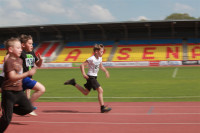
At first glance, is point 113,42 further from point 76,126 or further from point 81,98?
point 76,126

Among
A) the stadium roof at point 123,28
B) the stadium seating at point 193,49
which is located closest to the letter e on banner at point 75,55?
the stadium roof at point 123,28

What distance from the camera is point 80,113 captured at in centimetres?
830

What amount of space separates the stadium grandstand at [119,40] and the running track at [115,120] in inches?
1255

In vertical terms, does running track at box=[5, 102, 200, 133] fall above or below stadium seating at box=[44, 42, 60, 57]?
above

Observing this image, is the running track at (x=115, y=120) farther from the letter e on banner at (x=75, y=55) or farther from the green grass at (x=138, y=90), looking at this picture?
the letter e on banner at (x=75, y=55)

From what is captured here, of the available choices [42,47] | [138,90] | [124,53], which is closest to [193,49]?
[124,53]

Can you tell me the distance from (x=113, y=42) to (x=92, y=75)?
39741mm

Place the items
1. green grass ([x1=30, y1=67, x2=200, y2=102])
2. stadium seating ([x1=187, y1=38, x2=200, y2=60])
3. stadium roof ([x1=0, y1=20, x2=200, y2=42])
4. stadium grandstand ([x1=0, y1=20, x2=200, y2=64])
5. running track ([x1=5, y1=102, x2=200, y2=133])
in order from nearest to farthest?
running track ([x1=5, y1=102, x2=200, y2=133])
green grass ([x1=30, y1=67, x2=200, y2=102])
stadium seating ([x1=187, y1=38, x2=200, y2=60])
stadium grandstand ([x1=0, y1=20, x2=200, y2=64])
stadium roof ([x1=0, y1=20, x2=200, y2=42])

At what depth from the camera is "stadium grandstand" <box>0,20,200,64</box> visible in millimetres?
42344

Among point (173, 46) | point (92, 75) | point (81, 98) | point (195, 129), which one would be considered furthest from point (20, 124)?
point (173, 46)

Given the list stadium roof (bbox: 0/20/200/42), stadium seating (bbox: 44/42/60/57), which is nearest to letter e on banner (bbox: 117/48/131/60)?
stadium roof (bbox: 0/20/200/42)

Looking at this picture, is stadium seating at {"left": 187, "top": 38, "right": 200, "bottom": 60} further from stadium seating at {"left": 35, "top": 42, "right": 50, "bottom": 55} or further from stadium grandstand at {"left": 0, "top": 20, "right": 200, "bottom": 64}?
stadium seating at {"left": 35, "top": 42, "right": 50, "bottom": 55}

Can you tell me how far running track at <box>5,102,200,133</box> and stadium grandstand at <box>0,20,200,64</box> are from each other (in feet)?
105

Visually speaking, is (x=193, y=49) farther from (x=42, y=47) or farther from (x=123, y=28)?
(x=42, y=47)
